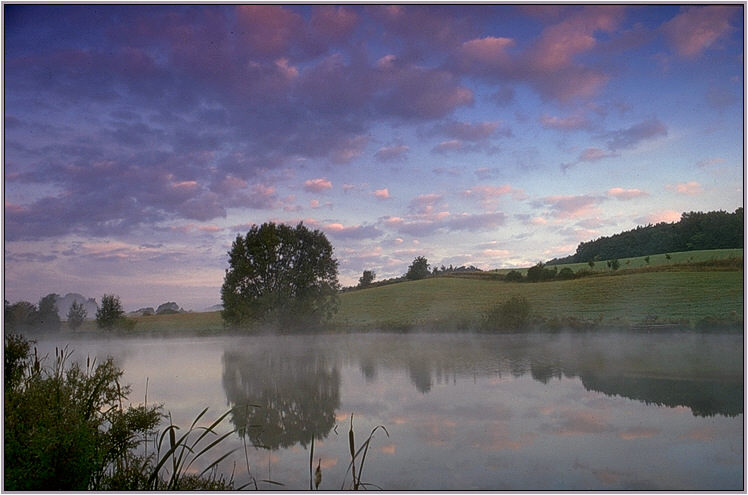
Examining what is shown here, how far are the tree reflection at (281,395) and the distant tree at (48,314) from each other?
4.03 m

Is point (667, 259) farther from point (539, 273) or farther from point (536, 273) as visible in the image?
point (536, 273)

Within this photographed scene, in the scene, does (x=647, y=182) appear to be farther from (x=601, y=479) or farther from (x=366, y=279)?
(x=366, y=279)

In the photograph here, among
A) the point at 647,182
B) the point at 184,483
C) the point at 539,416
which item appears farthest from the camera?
the point at 647,182

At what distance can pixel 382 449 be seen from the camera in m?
6.36

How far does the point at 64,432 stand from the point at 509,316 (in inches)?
565

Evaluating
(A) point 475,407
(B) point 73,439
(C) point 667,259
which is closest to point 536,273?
(C) point 667,259

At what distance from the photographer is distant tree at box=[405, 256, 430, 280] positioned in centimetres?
1628

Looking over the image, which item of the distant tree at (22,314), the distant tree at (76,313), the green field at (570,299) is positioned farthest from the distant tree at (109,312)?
the distant tree at (22,314)

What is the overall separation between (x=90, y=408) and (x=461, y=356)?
985 centimetres

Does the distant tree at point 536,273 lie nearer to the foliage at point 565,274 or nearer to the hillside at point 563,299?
the hillside at point 563,299

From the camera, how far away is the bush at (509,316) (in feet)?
52.0

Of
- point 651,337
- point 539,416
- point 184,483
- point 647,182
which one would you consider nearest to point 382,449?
point 539,416

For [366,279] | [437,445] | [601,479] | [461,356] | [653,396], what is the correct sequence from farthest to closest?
[366,279], [461,356], [653,396], [437,445], [601,479]

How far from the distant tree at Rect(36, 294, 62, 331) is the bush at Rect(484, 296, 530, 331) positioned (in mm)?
11827
